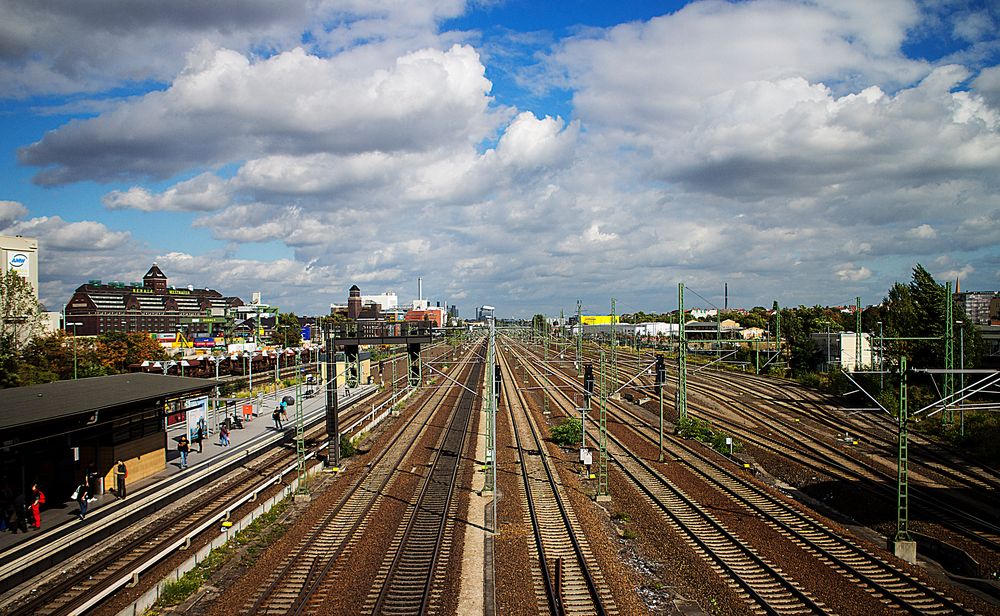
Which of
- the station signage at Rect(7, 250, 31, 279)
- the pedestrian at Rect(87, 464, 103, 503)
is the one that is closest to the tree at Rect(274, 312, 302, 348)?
the station signage at Rect(7, 250, 31, 279)

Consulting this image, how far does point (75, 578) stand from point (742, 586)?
645 inches

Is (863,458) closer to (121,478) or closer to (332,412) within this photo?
(332,412)

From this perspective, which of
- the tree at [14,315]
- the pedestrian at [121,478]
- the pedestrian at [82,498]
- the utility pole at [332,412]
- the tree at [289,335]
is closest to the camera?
the pedestrian at [82,498]

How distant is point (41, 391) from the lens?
897 inches

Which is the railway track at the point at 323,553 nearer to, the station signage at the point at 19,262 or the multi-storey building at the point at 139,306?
the station signage at the point at 19,262

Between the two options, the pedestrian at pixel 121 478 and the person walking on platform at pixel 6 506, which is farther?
the pedestrian at pixel 121 478

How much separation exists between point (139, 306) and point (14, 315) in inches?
5197

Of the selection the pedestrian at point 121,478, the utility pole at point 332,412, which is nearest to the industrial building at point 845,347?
the utility pole at point 332,412

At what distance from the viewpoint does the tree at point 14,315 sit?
39.7m

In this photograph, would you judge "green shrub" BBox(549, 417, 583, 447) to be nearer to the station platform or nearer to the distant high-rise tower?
the station platform

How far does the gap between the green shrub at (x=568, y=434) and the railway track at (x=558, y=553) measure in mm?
5136

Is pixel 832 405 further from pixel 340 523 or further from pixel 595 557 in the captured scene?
pixel 340 523

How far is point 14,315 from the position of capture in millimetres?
43219

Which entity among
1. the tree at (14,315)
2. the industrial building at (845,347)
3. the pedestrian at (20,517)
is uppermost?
the tree at (14,315)
